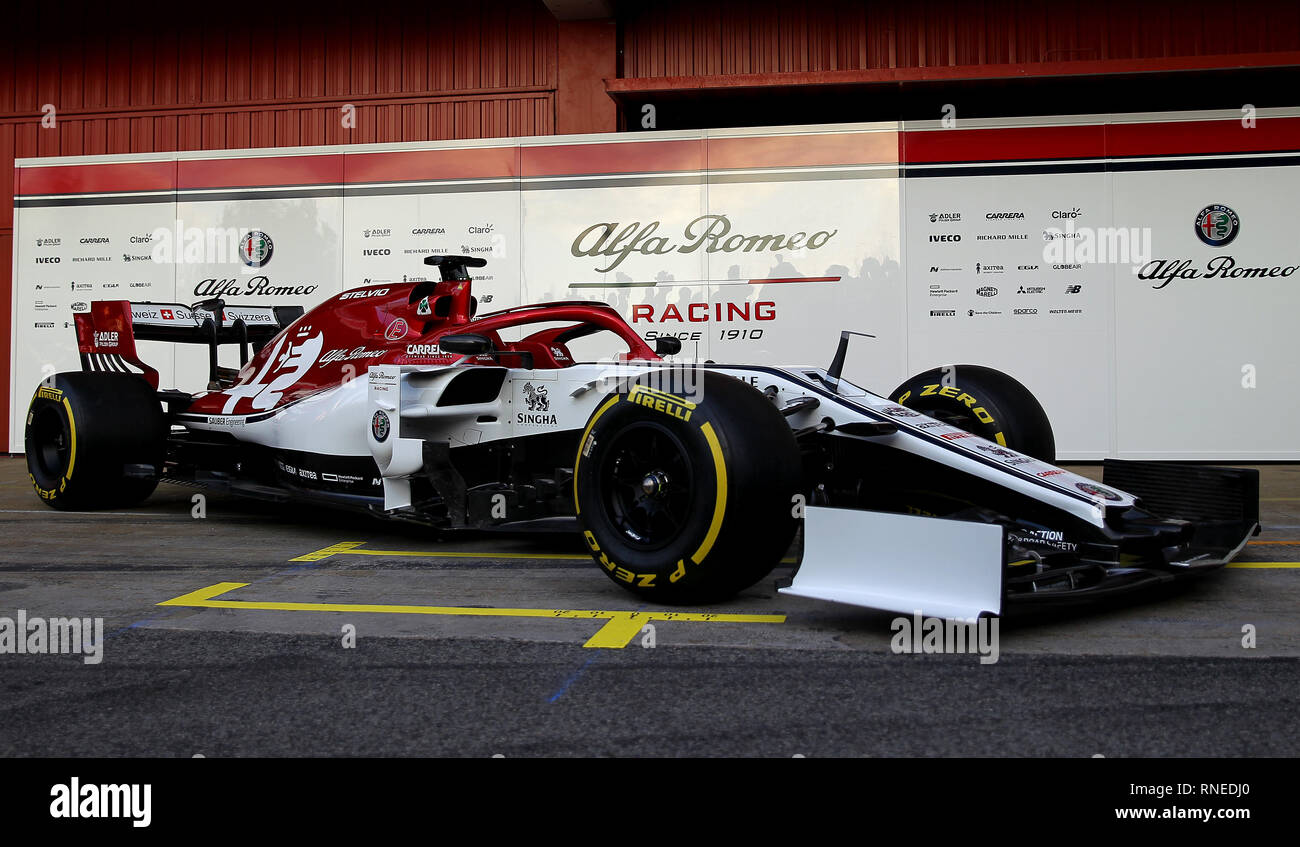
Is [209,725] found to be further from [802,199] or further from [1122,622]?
[802,199]

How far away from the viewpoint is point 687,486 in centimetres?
362

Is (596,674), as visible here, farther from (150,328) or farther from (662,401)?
(150,328)

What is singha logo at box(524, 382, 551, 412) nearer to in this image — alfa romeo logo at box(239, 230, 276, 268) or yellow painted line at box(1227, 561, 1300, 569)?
yellow painted line at box(1227, 561, 1300, 569)

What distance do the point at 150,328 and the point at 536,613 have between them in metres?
4.60

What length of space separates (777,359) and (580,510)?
6478 millimetres

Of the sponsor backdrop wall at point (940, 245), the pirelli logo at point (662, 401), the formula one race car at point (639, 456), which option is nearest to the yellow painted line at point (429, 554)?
the formula one race car at point (639, 456)

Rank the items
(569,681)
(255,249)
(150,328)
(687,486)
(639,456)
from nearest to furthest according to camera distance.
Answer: (569,681) < (687,486) < (639,456) < (150,328) < (255,249)

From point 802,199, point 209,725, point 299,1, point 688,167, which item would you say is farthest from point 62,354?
point 209,725

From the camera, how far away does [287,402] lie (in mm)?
5867

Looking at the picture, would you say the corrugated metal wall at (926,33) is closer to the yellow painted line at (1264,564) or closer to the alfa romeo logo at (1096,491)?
the yellow painted line at (1264,564)

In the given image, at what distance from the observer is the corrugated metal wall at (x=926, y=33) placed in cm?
1074

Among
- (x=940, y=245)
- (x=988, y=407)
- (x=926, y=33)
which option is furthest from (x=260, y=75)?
(x=988, y=407)

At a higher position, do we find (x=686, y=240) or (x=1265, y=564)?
(x=686, y=240)

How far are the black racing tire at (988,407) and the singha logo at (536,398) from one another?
6.05 ft
